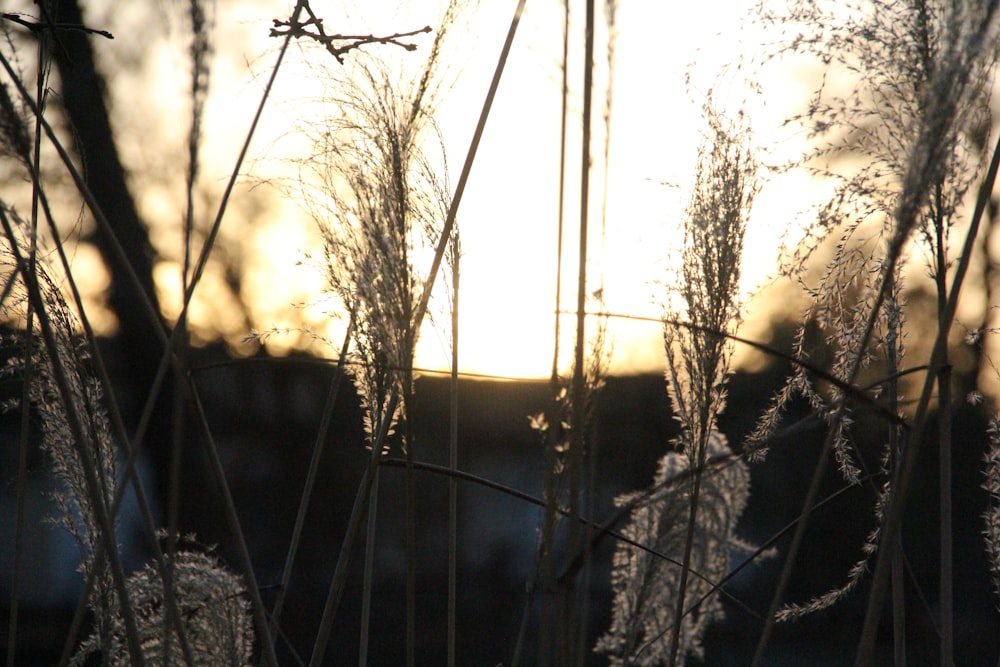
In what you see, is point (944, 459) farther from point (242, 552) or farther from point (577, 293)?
point (242, 552)

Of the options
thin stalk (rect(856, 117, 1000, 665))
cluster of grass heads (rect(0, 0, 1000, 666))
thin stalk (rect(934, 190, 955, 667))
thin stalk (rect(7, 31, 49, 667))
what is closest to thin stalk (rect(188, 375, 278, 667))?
cluster of grass heads (rect(0, 0, 1000, 666))

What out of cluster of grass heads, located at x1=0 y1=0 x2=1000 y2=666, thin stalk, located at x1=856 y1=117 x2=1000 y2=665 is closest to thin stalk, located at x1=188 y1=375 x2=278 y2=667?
cluster of grass heads, located at x1=0 y1=0 x2=1000 y2=666

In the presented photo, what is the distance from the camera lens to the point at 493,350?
1.45 meters

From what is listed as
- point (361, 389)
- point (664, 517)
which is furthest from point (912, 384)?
point (361, 389)

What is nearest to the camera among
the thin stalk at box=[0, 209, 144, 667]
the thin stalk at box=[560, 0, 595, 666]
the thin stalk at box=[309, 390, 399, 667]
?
the thin stalk at box=[560, 0, 595, 666]

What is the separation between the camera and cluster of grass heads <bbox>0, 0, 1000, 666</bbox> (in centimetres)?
94

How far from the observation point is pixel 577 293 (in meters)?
0.93

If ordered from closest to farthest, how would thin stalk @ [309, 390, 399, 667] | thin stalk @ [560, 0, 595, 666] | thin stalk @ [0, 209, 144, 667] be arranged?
thin stalk @ [560, 0, 595, 666]
thin stalk @ [0, 209, 144, 667]
thin stalk @ [309, 390, 399, 667]

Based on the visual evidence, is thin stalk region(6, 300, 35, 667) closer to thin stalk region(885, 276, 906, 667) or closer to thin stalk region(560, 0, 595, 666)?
thin stalk region(560, 0, 595, 666)

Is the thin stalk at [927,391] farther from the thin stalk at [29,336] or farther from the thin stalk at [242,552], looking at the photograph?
the thin stalk at [29,336]

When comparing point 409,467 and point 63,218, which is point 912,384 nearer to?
point 409,467

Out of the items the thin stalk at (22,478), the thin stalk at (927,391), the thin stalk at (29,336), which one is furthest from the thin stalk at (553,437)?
the thin stalk at (22,478)

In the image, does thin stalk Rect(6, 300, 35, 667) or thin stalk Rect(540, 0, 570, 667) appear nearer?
thin stalk Rect(540, 0, 570, 667)

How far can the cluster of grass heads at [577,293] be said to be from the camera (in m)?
0.94
